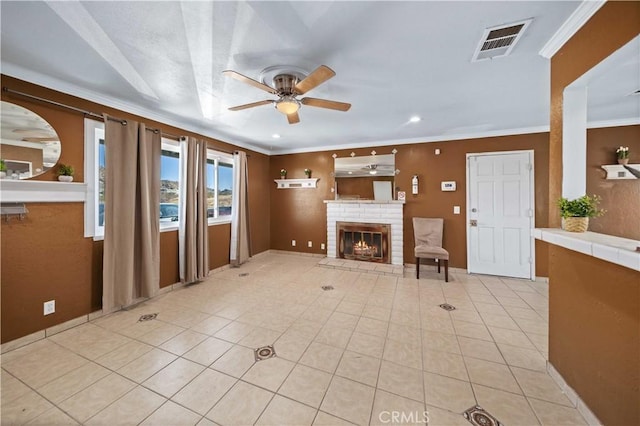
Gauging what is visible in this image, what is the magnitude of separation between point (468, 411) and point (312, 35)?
2.75m

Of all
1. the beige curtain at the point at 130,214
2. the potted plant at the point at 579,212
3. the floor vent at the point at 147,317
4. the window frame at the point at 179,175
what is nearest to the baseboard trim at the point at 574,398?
the potted plant at the point at 579,212

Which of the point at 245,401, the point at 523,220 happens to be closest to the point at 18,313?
the point at 245,401

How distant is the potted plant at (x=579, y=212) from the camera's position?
58.5 inches

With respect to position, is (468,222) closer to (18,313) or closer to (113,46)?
(113,46)

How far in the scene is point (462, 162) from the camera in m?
4.18

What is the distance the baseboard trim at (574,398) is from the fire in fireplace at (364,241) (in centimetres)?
291

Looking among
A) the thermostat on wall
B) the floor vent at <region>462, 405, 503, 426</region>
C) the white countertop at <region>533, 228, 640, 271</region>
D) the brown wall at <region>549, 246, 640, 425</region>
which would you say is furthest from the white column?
the thermostat on wall

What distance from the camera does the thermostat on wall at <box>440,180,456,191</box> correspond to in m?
4.22

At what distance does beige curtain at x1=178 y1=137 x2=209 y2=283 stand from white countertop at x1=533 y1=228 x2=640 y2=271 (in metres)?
4.10

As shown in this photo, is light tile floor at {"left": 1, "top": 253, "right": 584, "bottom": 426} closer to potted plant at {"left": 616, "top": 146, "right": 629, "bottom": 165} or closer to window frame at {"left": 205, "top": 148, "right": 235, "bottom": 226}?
window frame at {"left": 205, "top": 148, "right": 235, "bottom": 226}

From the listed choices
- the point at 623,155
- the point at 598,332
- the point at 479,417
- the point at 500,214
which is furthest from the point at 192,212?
the point at 623,155

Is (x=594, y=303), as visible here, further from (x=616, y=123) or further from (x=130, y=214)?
(x=130, y=214)

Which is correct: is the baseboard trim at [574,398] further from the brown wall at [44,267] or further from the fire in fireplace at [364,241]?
the brown wall at [44,267]

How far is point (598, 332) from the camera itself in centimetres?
131
